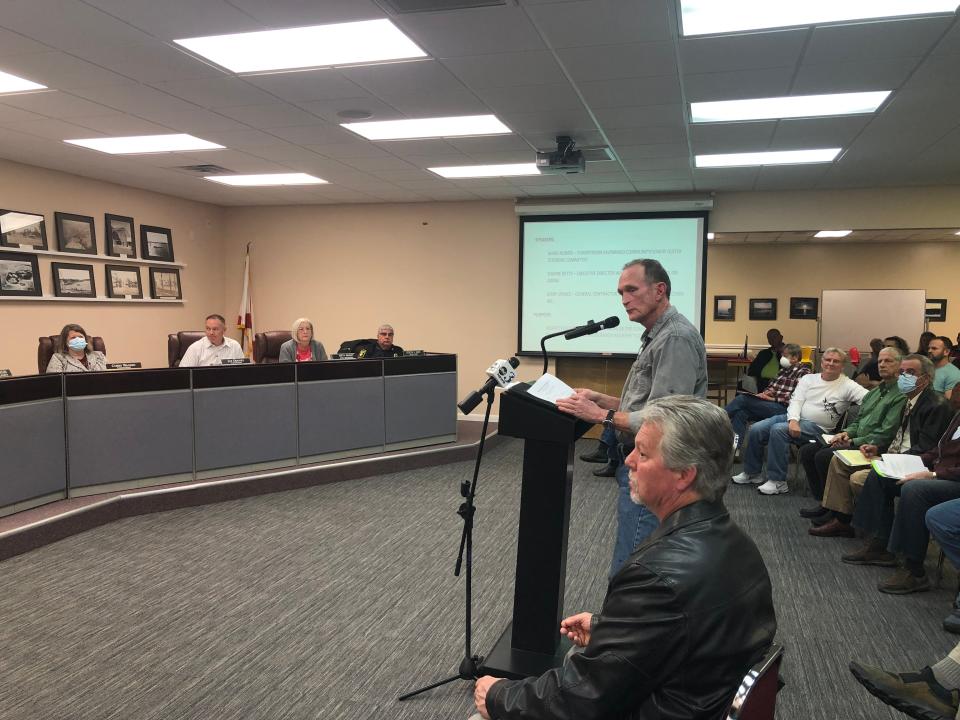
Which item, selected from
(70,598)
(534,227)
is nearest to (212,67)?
(70,598)

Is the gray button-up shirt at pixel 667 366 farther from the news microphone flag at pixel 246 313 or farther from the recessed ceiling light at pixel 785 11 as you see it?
the news microphone flag at pixel 246 313

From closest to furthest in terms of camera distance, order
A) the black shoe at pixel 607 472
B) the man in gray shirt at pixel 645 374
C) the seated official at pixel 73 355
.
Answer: the man in gray shirt at pixel 645 374
the seated official at pixel 73 355
the black shoe at pixel 607 472

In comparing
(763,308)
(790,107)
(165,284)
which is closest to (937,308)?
(763,308)

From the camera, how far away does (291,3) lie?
10.2 ft

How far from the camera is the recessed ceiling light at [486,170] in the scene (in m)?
6.57

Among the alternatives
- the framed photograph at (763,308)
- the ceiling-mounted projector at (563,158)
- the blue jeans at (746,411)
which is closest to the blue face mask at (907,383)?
the blue jeans at (746,411)

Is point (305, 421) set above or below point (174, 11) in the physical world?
below

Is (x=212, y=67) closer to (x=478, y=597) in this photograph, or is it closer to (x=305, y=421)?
(x=305, y=421)

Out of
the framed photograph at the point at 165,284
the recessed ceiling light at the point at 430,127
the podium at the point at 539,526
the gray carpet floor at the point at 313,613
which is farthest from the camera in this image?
the framed photograph at the point at 165,284

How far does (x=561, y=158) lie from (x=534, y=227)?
2.84 metres

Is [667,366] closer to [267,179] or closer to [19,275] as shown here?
[267,179]

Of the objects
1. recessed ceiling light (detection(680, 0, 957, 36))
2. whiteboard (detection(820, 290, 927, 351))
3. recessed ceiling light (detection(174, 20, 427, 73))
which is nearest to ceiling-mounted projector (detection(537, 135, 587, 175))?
recessed ceiling light (detection(174, 20, 427, 73))

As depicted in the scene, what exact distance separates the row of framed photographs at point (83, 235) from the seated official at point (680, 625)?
6999mm

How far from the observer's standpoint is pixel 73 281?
23.1 ft
